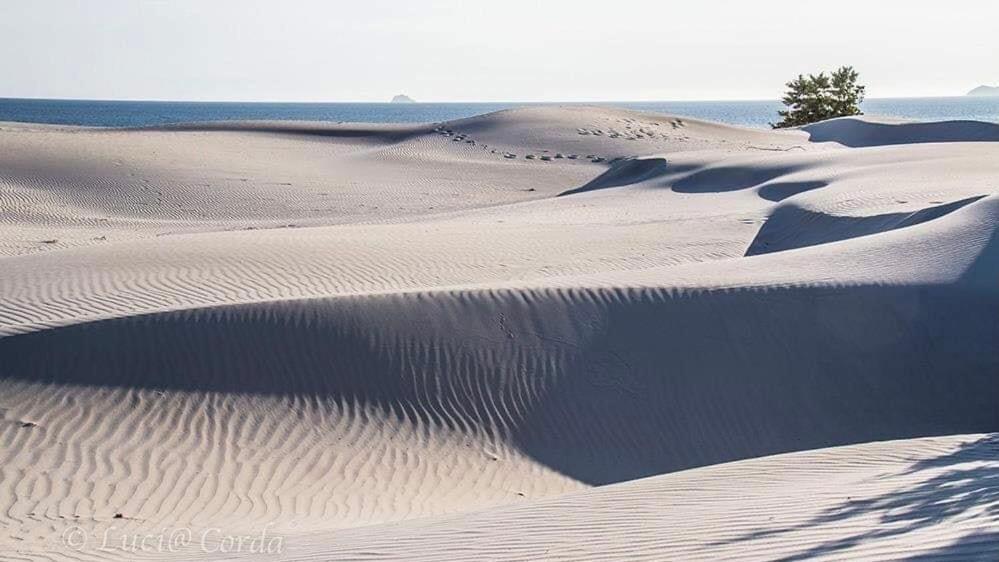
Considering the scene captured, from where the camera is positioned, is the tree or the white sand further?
the tree

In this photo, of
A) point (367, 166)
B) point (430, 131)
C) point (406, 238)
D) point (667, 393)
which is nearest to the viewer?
point (667, 393)

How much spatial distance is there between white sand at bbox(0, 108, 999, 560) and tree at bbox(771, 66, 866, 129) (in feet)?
104

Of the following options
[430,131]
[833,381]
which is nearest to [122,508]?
[833,381]

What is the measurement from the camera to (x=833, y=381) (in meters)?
10.0

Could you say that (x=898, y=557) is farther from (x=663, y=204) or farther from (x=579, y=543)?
(x=663, y=204)

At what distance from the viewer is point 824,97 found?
155 feet

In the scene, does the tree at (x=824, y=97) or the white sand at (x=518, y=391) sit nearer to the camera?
the white sand at (x=518, y=391)

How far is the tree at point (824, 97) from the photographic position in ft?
155

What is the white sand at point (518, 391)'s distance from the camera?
6074mm

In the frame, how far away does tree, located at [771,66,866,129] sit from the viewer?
47.1m

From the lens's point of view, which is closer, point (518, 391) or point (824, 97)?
point (518, 391)

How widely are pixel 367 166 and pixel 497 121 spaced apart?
7.38 metres

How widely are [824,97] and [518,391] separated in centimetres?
4045

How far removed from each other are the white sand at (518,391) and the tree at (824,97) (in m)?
31.6
